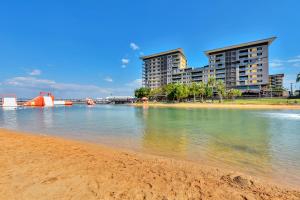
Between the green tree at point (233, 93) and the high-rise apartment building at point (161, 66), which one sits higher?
the high-rise apartment building at point (161, 66)

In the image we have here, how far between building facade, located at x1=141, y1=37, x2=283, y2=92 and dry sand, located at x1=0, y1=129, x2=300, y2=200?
105462 millimetres

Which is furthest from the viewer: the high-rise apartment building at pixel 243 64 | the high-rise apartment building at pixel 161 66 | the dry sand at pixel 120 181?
the high-rise apartment building at pixel 161 66

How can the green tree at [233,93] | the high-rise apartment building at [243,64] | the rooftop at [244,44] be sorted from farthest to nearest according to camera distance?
the high-rise apartment building at [243,64] < the rooftop at [244,44] < the green tree at [233,93]

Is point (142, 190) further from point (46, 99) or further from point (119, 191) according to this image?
point (46, 99)

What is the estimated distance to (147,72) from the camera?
491 ft

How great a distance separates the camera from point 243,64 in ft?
330

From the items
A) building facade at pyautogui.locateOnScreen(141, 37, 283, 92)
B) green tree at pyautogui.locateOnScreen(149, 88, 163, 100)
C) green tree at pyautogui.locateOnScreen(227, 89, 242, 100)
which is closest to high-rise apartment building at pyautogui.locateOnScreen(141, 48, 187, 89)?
building facade at pyautogui.locateOnScreen(141, 37, 283, 92)

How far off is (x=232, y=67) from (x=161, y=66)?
184ft

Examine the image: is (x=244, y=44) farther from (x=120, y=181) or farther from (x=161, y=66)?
(x=120, y=181)

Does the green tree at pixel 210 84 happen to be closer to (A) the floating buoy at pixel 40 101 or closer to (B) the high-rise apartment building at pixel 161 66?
(B) the high-rise apartment building at pixel 161 66

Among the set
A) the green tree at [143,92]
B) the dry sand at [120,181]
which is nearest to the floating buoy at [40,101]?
the green tree at [143,92]

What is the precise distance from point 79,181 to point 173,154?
4.83 meters

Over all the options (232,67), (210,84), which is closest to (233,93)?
(210,84)

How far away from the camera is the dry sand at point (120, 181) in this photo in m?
4.06
